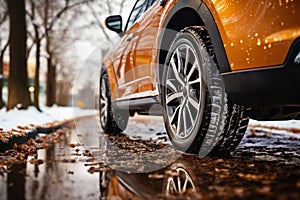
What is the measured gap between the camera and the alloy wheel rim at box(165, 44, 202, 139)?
127 inches

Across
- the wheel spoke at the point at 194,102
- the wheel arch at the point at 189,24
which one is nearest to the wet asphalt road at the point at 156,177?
the wheel spoke at the point at 194,102

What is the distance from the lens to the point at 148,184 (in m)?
2.34

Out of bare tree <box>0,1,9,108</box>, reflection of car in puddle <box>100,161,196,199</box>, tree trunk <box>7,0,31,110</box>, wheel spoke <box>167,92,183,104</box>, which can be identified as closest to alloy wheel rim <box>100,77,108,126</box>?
wheel spoke <box>167,92,183,104</box>

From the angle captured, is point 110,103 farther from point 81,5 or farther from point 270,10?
point 81,5

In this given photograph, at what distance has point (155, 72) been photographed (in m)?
3.85

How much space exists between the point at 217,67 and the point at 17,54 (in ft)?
31.0

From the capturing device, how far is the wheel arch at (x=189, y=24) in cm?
278

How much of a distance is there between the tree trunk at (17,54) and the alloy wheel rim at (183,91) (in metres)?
8.66

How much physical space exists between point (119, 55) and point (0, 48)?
76.2ft

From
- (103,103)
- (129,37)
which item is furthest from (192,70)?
(103,103)

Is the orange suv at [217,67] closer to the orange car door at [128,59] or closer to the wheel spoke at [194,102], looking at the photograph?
the wheel spoke at [194,102]

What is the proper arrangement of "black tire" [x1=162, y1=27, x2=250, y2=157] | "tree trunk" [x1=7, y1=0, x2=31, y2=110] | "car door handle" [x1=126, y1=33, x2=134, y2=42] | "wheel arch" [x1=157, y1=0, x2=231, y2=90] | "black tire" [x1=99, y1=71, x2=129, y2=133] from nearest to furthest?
"wheel arch" [x1=157, y1=0, x2=231, y2=90], "black tire" [x1=162, y1=27, x2=250, y2=157], "car door handle" [x1=126, y1=33, x2=134, y2=42], "black tire" [x1=99, y1=71, x2=129, y2=133], "tree trunk" [x1=7, y1=0, x2=31, y2=110]

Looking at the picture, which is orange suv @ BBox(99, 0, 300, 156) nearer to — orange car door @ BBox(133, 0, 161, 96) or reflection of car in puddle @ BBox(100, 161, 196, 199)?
orange car door @ BBox(133, 0, 161, 96)

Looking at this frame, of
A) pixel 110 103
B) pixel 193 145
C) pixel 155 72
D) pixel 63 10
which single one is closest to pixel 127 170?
pixel 193 145
